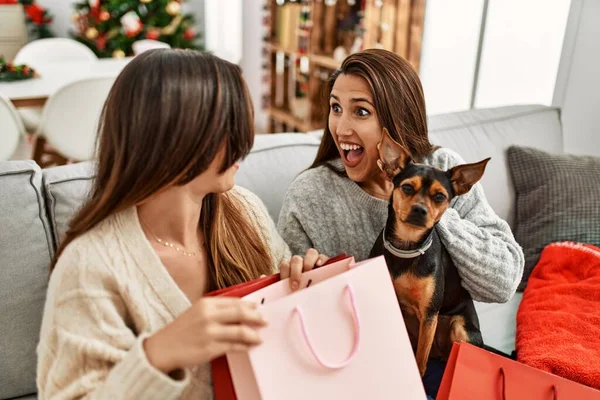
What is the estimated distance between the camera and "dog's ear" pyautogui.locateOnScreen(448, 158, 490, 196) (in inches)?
33.7

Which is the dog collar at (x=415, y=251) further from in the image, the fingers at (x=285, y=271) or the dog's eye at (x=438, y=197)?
the fingers at (x=285, y=271)

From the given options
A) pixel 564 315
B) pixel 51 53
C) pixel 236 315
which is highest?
pixel 236 315

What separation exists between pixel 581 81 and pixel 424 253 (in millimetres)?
1692

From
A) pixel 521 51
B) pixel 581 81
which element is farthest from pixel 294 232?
pixel 521 51

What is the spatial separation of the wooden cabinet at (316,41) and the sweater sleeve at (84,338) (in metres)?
1.93

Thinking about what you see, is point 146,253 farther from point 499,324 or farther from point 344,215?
point 499,324

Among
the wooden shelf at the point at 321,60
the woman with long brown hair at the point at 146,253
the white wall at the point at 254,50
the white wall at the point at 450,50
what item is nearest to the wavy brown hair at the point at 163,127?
the woman with long brown hair at the point at 146,253

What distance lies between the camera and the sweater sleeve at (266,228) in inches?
44.0

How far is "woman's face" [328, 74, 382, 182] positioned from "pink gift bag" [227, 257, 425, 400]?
0.38m

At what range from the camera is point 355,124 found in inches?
43.8

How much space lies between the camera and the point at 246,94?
83 cm

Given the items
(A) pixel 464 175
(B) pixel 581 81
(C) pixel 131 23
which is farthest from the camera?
(C) pixel 131 23

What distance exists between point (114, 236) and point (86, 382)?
207 millimetres

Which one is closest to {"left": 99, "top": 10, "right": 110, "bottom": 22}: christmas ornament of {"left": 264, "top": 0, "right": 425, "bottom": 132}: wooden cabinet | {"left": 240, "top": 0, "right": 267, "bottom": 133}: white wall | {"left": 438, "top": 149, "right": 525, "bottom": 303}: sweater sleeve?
{"left": 240, "top": 0, "right": 267, "bottom": 133}: white wall
